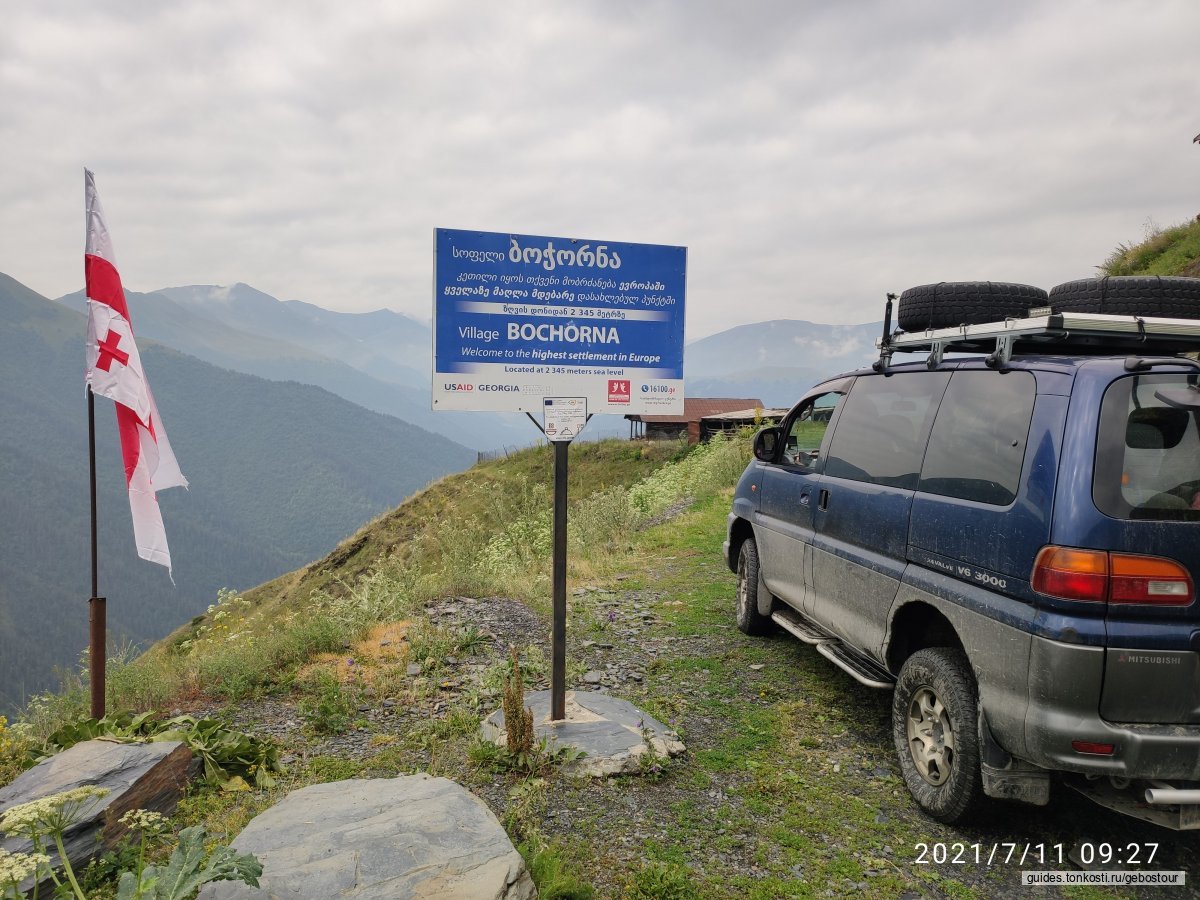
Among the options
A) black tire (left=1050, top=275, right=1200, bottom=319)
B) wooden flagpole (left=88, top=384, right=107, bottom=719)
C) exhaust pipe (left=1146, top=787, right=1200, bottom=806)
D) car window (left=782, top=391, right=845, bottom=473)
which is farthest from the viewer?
car window (left=782, top=391, right=845, bottom=473)

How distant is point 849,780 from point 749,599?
7.88 feet

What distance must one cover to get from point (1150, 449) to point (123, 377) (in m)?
5.89

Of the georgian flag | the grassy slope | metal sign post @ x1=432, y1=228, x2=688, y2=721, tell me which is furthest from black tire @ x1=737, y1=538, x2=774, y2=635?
the georgian flag

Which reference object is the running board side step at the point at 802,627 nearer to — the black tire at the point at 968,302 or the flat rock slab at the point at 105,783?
the black tire at the point at 968,302

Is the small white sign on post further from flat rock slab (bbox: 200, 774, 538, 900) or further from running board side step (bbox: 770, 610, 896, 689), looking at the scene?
running board side step (bbox: 770, 610, 896, 689)

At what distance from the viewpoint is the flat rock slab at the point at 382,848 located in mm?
2664

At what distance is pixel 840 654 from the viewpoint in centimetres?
465

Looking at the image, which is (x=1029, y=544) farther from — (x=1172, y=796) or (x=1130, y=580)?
(x=1172, y=796)

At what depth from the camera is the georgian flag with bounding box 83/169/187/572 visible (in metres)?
4.93

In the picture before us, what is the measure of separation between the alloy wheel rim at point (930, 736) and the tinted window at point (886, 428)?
1.12m

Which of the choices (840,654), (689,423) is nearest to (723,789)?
(840,654)

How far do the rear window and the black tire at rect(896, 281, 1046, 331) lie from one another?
1.36 metres

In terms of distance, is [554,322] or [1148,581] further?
[554,322]

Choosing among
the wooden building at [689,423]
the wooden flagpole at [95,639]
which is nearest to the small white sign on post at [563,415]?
the wooden flagpole at [95,639]
